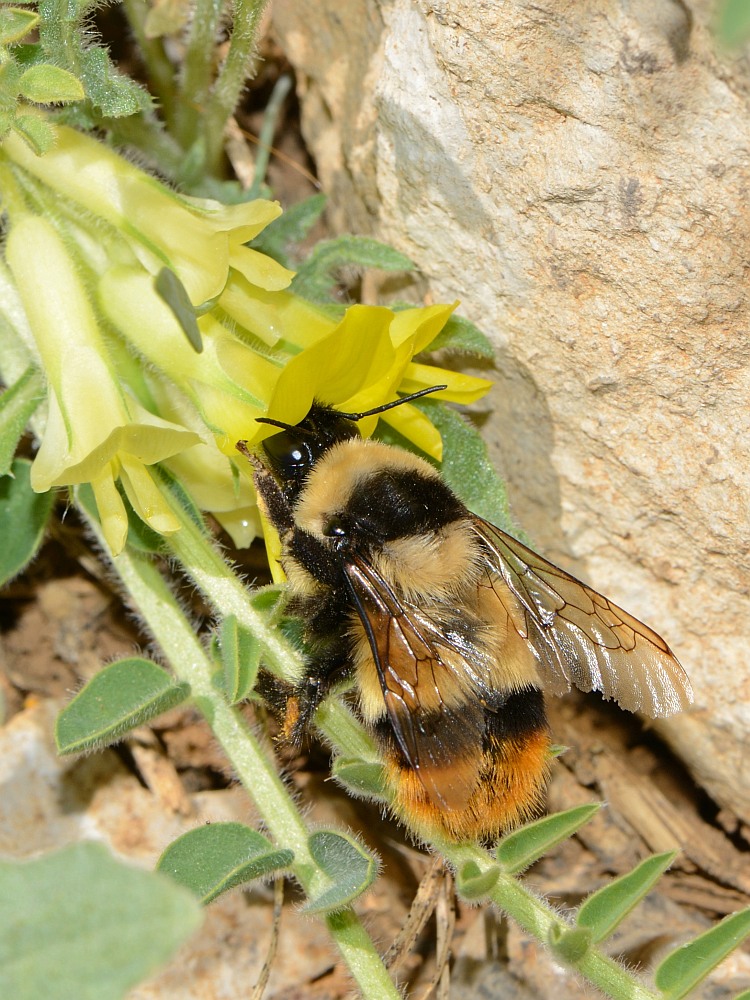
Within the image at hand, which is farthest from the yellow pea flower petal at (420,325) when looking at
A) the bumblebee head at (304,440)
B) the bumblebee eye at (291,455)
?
the bumblebee eye at (291,455)

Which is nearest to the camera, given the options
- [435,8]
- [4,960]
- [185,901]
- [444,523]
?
[185,901]

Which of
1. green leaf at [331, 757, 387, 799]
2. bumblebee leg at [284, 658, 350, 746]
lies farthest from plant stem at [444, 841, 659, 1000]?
bumblebee leg at [284, 658, 350, 746]

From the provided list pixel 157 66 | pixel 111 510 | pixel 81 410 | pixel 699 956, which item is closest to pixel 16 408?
pixel 81 410

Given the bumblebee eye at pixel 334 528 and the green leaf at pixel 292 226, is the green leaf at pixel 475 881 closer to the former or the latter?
the bumblebee eye at pixel 334 528

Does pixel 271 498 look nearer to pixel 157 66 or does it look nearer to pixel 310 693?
pixel 310 693

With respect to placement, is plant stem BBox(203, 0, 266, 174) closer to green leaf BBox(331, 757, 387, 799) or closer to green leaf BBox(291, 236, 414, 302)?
green leaf BBox(291, 236, 414, 302)

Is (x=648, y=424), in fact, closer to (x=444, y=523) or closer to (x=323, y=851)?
(x=444, y=523)

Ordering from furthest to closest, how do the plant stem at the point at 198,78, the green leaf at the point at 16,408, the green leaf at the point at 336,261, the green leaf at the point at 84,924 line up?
the plant stem at the point at 198,78 < the green leaf at the point at 336,261 < the green leaf at the point at 16,408 < the green leaf at the point at 84,924

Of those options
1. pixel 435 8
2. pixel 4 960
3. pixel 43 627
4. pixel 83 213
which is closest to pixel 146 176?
pixel 83 213
